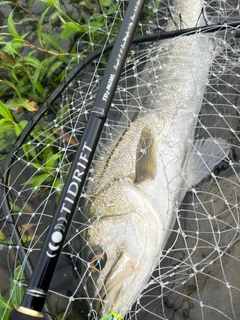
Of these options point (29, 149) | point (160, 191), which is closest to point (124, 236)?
point (160, 191)

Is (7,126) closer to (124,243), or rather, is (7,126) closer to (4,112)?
(4,112)

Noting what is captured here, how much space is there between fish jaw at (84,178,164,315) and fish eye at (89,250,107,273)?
0.06ft

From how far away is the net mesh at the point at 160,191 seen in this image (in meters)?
2.62

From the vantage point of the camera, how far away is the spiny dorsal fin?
278 centimetres

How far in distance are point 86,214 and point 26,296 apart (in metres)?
1.04

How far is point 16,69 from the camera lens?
3371 millimetres

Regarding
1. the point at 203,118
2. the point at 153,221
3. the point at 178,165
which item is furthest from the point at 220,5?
the point at 153,221

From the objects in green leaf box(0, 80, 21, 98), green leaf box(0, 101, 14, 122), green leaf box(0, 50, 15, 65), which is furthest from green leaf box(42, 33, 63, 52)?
green leaf box(0, 101, 14, 122)

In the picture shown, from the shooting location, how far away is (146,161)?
278 cm

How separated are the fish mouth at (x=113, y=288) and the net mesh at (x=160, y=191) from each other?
0.09 feet

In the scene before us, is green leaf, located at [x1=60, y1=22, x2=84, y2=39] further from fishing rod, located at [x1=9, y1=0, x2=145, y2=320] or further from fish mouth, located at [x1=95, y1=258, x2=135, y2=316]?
fish mouth, located at [x1=95, y1=258, x2=135, y2=316]

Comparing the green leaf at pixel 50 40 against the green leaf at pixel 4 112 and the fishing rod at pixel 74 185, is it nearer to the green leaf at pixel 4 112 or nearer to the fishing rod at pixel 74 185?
the green leaf at pixel 4 112

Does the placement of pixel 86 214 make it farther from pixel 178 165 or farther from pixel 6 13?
pixel 6 13

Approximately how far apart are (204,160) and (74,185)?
4.25 ft
